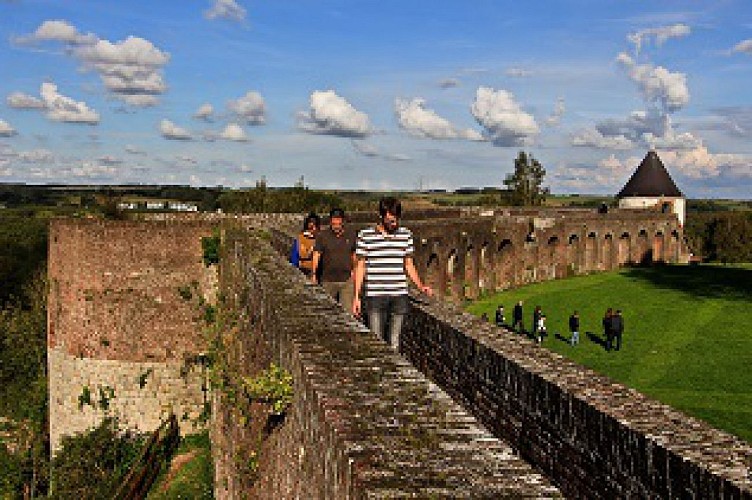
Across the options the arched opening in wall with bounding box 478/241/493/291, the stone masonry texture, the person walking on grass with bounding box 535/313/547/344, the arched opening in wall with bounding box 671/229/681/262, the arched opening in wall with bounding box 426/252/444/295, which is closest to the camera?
the stone masonry texture

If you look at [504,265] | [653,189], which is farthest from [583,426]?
[653,189]

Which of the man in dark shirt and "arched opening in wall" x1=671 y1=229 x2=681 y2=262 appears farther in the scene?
"arched opening in wall" x1=671 y1=229 x2=681 y2=262

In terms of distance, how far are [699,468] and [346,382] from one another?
1.98 m

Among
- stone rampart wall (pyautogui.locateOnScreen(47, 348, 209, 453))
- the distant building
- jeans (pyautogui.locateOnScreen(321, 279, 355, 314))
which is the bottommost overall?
stone rampart wall (pyautogui.locateOnScreen(47, 348, 209, 453))

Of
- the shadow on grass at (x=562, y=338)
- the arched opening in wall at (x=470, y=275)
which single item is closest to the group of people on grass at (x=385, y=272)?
the shadow on grass at (x=562, y=338)

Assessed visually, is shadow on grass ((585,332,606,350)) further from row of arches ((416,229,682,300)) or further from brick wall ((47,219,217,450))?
brick wall ((47,219,217,450))

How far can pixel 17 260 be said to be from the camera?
195 feet

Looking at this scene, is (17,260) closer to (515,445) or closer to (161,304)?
(161,304)

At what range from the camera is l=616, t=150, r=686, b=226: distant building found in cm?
6028

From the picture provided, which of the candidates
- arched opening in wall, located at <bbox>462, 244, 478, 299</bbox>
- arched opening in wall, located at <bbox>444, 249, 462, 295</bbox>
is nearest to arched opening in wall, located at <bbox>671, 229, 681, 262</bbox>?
arched opening in wall, located at <bbox>462, 244, 478, 299</bbox>

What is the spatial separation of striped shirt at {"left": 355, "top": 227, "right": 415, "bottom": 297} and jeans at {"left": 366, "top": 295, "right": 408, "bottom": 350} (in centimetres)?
7

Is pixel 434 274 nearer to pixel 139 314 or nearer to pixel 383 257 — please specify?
pixel 139 314

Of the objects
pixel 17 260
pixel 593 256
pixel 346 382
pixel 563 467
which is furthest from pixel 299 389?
pixel 17 260

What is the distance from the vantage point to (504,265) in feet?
135
